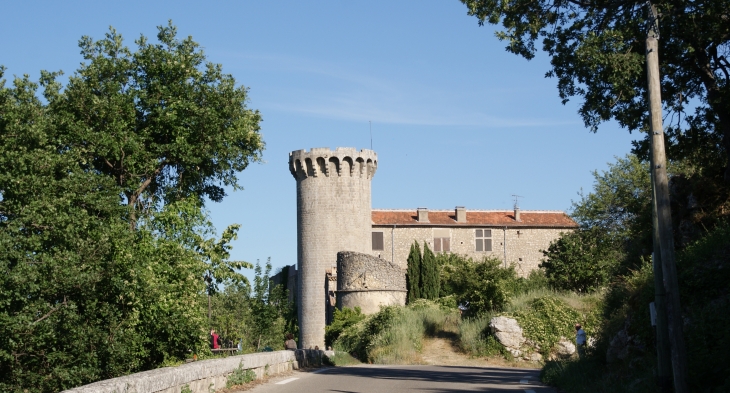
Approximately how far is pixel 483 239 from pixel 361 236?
12.2 meters

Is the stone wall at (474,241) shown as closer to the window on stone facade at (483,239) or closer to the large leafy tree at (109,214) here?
the window on stone facade at (483,239)

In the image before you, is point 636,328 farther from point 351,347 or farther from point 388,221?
point 388,221

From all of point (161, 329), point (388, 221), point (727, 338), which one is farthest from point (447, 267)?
point (727, 338)

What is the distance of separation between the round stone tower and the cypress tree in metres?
3.91

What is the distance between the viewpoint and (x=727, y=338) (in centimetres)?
888

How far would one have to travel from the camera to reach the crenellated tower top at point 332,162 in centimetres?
5547

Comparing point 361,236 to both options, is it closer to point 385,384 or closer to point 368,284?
point 368,284

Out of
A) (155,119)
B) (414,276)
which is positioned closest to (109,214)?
(155,119)

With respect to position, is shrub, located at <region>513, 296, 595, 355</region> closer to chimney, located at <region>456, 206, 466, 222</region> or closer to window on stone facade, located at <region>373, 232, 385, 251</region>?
window on stone facade, located at <region>373, 232, 385, 251</region>

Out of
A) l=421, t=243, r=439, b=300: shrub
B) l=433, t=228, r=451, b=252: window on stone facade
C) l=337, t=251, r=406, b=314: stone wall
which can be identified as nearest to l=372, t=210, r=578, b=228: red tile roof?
l=433, t=228, r=451, b=252: window on stone facade

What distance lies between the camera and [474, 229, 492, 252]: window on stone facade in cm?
6234

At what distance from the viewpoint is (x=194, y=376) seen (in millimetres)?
10383

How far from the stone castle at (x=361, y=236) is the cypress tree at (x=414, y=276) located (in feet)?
6.38

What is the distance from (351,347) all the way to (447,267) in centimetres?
2330
